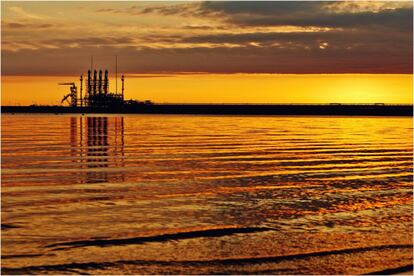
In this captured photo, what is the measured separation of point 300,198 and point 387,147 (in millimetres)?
22329

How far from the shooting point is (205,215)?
17.6 meters

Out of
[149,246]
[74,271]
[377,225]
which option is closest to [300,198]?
[377,225]

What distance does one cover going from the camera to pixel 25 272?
40.2ft

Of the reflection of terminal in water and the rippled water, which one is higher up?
the reflection of terminal in water

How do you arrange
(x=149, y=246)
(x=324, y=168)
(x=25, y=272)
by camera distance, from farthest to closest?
(x=324, y=168), (x=149, y=246), (x=25, y=272)

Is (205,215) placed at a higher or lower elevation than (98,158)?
lower

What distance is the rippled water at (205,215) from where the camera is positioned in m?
13.1

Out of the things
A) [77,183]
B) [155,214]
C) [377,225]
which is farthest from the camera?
[77,183]

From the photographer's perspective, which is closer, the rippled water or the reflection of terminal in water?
the rippled water

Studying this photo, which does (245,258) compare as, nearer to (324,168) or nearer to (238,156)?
(324,168)

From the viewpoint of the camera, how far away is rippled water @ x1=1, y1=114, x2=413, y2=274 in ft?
43.0

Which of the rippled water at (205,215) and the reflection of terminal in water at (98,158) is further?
the reflection of terminal in water at (98,158)

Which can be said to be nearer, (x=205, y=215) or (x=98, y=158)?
(x=205, y=215)

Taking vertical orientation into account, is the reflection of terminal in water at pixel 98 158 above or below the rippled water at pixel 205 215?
above
